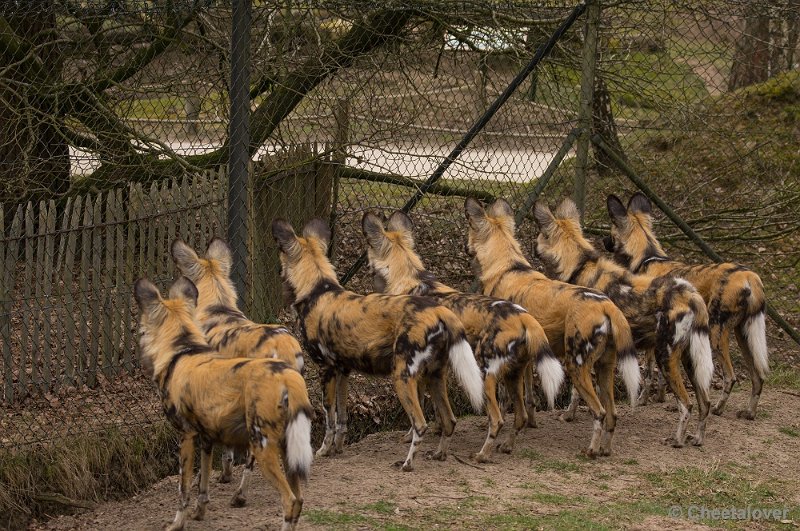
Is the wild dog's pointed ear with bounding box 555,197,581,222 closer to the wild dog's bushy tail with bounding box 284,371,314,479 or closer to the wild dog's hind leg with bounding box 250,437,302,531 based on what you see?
the wild dog's bushy tail with bounding box 284,371,314,479

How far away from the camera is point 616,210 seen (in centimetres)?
646

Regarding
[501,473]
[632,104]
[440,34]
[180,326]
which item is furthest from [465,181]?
[180,326]

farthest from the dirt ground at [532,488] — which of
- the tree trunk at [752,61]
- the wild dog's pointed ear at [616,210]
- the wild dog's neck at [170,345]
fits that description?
the tree trunk at [752,61]

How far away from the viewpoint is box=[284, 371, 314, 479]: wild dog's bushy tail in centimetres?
404

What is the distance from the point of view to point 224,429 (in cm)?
421

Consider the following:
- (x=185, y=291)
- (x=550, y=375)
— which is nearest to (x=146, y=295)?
(x=185, y=291)

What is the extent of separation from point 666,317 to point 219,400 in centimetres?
265

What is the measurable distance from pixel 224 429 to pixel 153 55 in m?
3.53

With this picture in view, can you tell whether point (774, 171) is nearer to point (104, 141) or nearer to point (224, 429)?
point (104, 141)

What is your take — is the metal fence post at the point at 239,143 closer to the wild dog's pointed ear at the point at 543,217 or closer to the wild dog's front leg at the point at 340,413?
the wild dog's front leg at the point at 340,413

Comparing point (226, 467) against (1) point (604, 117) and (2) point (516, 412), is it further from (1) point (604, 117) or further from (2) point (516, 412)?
(1) point (604, 117)

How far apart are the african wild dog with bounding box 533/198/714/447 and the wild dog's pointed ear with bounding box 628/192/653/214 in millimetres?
555

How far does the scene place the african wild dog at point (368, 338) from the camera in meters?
5.04

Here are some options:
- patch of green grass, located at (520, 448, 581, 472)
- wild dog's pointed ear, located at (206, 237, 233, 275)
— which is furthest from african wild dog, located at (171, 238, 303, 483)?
patch of green grass, located at (520, 448, 581, 472)
